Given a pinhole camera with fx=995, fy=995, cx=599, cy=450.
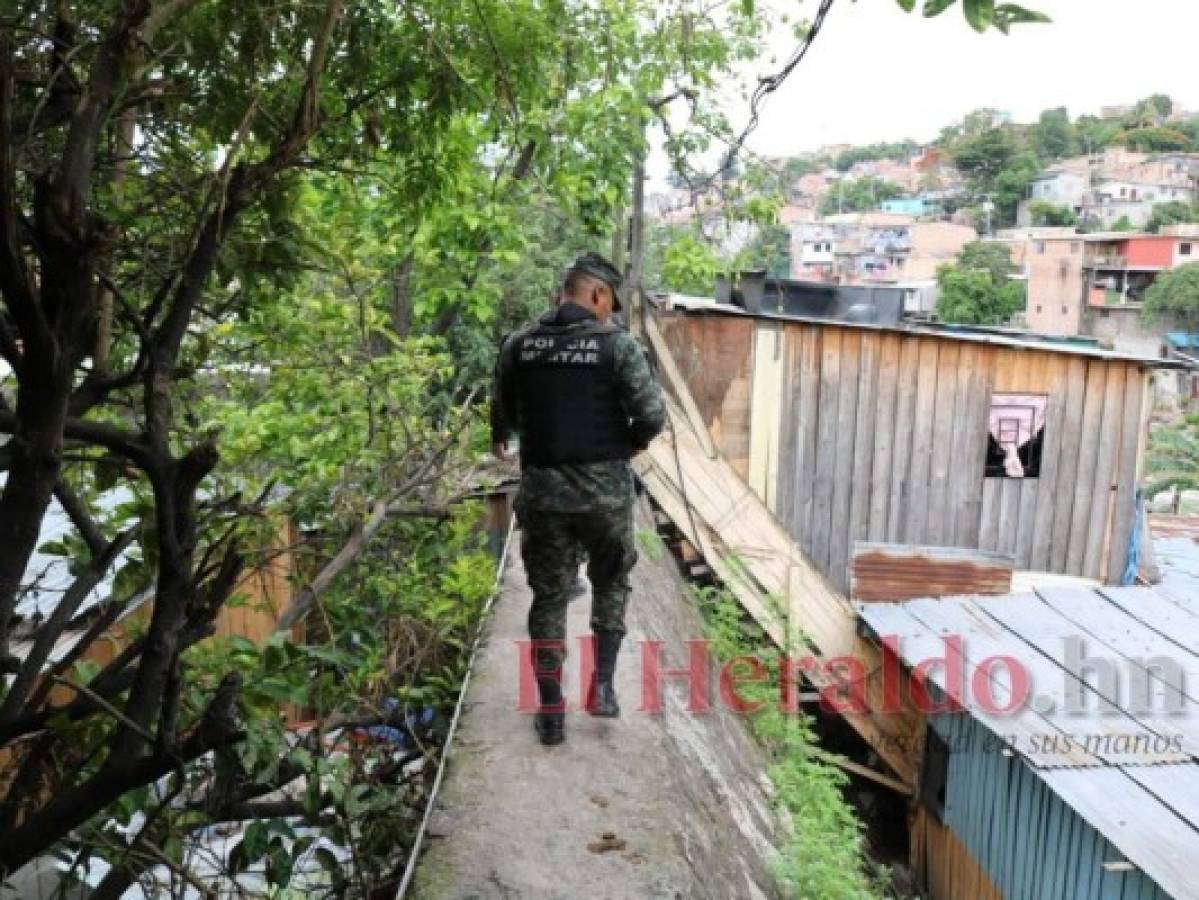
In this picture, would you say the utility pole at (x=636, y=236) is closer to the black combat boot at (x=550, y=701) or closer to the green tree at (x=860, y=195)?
the black combat boot at (x=550, y=701)

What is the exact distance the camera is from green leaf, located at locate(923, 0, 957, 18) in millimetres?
1561

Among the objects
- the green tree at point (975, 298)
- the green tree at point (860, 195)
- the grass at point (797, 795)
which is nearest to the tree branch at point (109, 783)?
the grass at point (797, 795)

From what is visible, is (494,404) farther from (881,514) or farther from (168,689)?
(881,514)

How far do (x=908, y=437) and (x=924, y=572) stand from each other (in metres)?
1.24

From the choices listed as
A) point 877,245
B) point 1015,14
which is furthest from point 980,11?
point 877,245

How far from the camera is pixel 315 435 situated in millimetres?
6645

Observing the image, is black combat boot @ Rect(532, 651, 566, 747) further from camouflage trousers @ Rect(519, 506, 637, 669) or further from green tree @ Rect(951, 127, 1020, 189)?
green tree @ Rect(951, 127, 1020, 189)

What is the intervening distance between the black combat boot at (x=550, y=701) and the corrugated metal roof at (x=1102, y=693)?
2.89 meters

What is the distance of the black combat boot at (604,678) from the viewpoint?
12.6ft

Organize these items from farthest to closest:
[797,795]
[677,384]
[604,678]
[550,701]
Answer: [677,384] → [797,795] → [604,678] → [550,701]

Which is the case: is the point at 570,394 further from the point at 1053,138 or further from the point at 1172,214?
the point at 1053,138

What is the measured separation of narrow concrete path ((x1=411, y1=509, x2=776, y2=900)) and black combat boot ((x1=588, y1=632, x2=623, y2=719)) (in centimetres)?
6

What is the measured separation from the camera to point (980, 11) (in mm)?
1464

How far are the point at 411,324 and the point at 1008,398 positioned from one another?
5.98 meters
